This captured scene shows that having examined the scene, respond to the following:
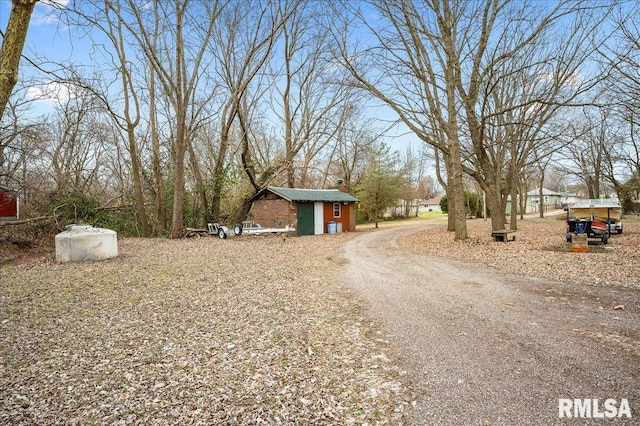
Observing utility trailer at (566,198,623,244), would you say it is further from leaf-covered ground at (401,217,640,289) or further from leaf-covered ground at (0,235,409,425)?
leaf-covered ground at (0,235,409,425)

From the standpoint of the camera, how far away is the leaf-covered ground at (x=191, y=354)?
3.08 meters

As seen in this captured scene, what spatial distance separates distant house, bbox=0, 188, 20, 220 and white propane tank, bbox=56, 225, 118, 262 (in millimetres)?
4124

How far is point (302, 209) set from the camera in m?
21.4

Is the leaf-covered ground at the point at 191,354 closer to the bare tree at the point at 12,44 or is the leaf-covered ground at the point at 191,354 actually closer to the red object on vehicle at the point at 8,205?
the bare tree at the point at 12,44

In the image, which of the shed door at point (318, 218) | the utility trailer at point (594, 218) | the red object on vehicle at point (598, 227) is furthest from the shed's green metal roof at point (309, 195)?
the red object on vehicle at point (598, 227)

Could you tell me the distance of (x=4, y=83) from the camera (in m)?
3.53

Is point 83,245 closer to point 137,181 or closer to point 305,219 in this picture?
point 137,181

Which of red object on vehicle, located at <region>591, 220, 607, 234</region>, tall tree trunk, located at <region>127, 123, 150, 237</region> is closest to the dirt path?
red object on vehicle, located at <region>591, 220, 607, 234</region>

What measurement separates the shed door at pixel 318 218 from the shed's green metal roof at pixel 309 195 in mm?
482

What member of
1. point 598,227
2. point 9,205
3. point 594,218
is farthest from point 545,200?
point 9,205

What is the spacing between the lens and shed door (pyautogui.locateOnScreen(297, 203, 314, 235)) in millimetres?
21266

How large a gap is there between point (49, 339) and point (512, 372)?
5564 millimetres

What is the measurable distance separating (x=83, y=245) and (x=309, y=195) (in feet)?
44.3

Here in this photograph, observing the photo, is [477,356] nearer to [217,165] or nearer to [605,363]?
[605,363]
